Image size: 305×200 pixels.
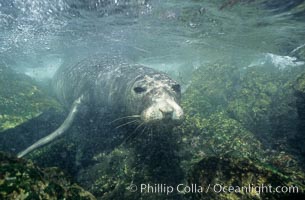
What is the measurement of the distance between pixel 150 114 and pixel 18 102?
479cm

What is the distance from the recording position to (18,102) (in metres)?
7.73

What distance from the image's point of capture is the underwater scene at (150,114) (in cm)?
355

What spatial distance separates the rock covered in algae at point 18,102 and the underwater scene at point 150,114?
3 cm

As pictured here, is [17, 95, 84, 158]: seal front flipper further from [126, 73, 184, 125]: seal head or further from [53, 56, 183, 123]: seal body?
[126, 73, 184, 125]: seal head

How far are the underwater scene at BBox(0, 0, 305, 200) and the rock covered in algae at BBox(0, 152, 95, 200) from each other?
12 millimetres

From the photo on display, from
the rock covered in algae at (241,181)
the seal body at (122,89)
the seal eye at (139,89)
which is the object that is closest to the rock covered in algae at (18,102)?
the seal body at (122,89)

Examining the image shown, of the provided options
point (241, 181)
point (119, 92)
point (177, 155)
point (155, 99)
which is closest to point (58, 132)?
point (119, 92)

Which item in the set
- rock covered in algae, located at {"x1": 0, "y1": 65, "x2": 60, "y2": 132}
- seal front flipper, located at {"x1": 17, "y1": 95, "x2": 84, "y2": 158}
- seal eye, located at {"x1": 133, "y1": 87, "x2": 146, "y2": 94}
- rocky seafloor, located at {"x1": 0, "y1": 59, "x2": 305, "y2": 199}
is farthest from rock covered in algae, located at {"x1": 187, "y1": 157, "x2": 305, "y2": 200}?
rock covered in algae, located at {"x1": 0, "y1": 65, "x2": 60, "y2": 132}

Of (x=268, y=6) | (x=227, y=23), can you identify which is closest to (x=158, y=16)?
(x=227, y=23)

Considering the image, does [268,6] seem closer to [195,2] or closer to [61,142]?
[195,2]

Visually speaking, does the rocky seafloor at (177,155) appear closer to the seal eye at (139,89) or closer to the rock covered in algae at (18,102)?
the rock covered in algae at (18,102)

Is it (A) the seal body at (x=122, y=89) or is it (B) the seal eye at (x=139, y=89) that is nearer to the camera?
(A) the seal body at (x=122, y=89)

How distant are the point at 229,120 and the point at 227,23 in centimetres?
Answer: 526

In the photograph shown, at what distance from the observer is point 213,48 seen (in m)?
17.8
